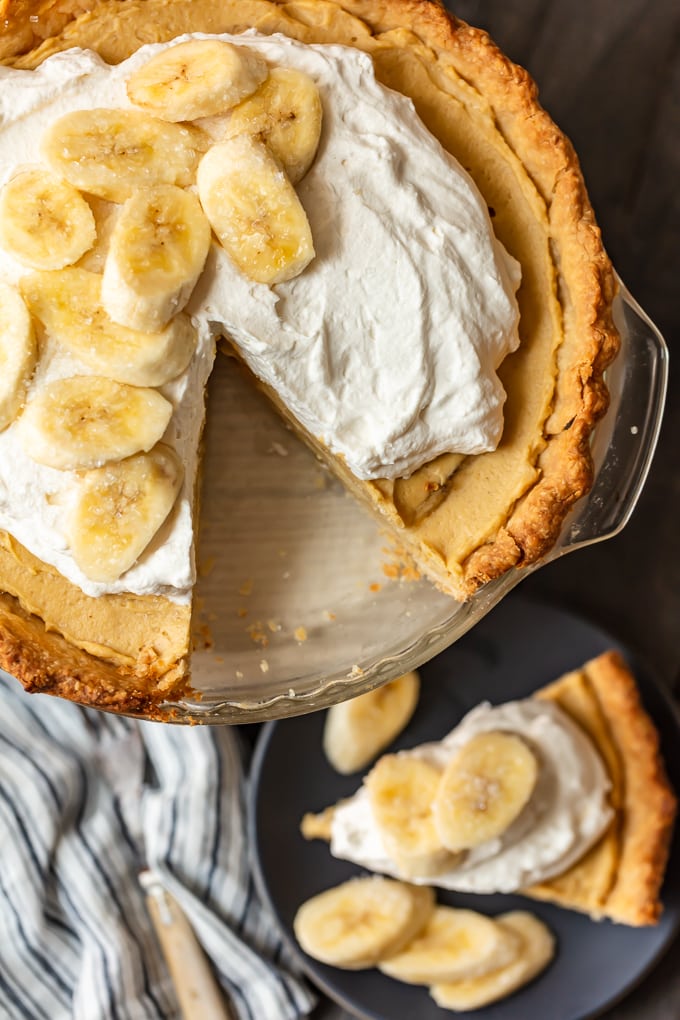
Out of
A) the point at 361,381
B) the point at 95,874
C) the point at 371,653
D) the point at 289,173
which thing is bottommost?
the point at 95,874

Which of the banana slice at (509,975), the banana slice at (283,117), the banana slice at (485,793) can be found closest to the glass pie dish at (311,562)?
the banana slice at (283,117)

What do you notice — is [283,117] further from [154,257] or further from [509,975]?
[509,975]

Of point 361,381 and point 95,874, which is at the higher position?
point 361,381

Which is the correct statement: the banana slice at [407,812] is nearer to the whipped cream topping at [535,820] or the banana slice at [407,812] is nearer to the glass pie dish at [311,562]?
the whipped cream topping at [535,820]

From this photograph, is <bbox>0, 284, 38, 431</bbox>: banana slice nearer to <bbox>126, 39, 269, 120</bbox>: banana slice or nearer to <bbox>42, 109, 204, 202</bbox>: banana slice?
<bbox>42, 109, 204, 202</bbox>: banana slice

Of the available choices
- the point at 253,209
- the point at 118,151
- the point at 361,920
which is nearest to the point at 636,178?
the point at 253,209

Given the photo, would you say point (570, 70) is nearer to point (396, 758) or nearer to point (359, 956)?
point (396, 758)

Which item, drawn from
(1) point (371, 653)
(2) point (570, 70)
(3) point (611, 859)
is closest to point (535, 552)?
(1) point (371, 653)
